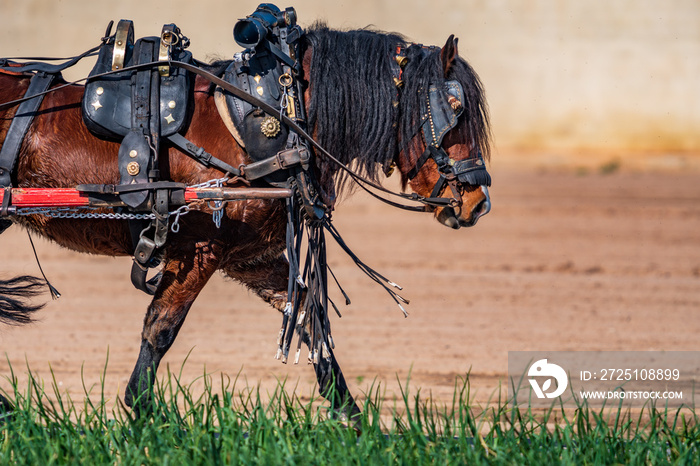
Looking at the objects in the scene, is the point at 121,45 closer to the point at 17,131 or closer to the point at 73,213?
the point at 17,131

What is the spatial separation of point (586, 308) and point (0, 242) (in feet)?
22.2

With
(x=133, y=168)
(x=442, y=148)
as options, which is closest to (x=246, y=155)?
(x=133, y=168)

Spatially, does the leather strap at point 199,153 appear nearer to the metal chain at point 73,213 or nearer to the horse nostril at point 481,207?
the metal chain at point 73,213

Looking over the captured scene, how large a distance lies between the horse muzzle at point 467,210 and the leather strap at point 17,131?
1.75 m

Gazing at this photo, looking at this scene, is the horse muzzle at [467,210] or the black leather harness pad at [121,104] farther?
the horse muzzle at [467,210]

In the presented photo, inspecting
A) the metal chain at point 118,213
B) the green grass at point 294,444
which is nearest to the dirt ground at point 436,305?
the green grass at point 294,444

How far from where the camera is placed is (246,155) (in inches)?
134

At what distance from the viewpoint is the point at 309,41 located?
3.56m

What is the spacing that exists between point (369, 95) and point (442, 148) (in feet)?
1.25

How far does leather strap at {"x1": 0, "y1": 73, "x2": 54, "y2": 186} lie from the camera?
3367 millimetres

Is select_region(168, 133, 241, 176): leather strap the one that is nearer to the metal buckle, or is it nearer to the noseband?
the metal buckle

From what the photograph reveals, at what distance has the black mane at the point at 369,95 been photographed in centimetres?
347

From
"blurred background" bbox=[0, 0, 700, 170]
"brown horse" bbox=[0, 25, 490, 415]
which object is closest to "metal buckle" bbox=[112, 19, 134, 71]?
"brown horse" bbox=[0, 25, 490, 415]

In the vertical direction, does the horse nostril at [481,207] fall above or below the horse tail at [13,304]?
above
